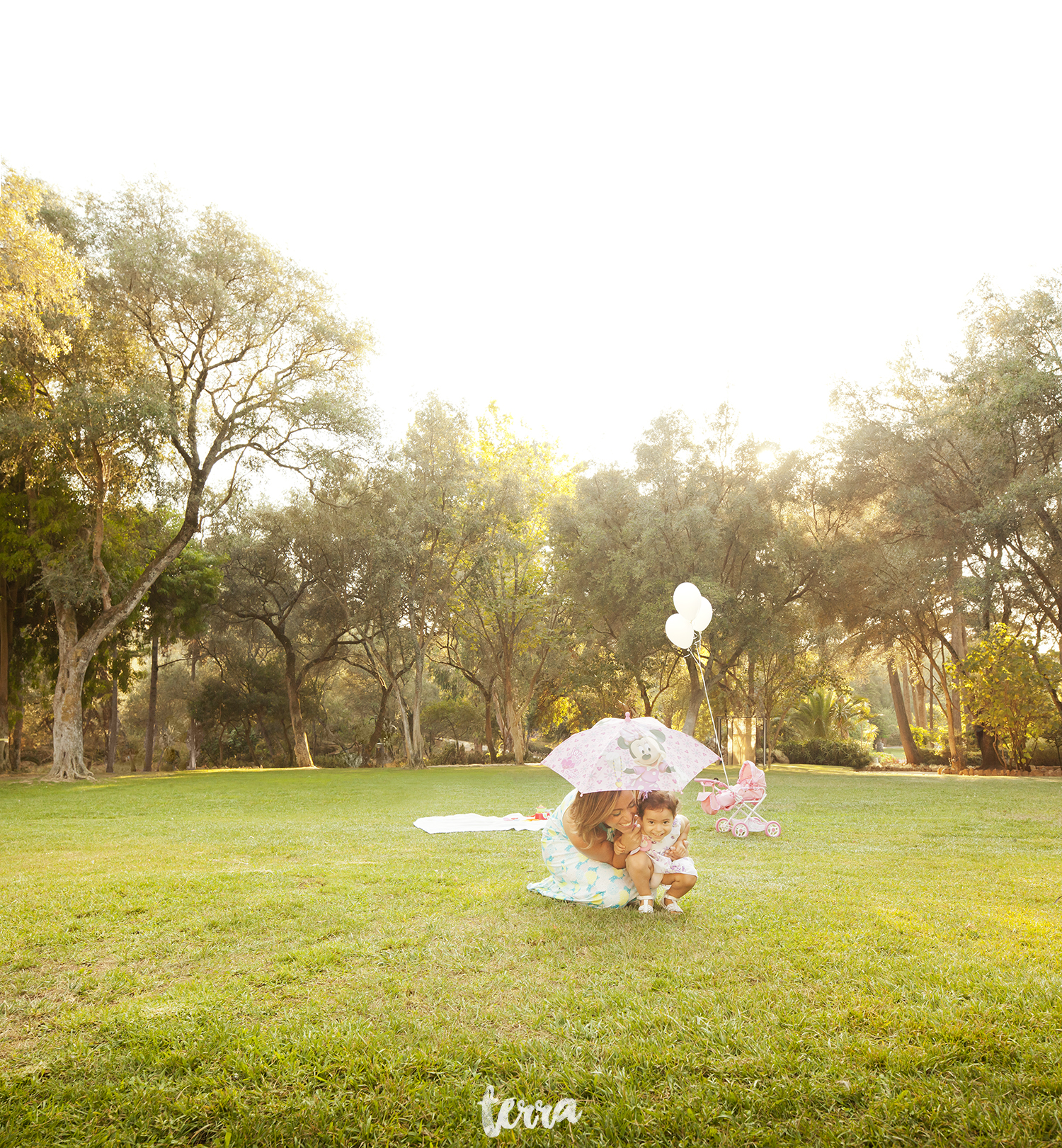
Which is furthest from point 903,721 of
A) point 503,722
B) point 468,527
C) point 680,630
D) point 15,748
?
point 15,748

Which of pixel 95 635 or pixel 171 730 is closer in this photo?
pixel 95 635

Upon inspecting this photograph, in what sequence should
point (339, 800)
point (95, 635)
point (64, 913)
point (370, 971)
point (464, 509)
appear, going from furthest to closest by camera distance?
point (464, 509) → point (95, 635) → point (339, 800) → point (64, 913) → point (370, 971)

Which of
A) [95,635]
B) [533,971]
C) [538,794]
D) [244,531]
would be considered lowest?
[538,794]

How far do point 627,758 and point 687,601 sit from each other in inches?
292

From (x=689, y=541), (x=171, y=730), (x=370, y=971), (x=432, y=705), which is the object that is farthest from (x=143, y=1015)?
(x=171, y=730)

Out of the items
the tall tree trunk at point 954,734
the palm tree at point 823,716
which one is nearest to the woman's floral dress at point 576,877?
the tall tree trunk at point 954,734

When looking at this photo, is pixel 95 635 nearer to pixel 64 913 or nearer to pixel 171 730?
pixel 64 913

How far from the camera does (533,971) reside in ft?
12.0

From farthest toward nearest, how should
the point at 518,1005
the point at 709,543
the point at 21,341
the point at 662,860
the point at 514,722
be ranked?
the point at 514,722 < the point at 709,543 < the point at 21,341 < the point at 662,860 < the point at 518,1005

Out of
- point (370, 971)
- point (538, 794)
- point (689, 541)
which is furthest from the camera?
point (689, 541)

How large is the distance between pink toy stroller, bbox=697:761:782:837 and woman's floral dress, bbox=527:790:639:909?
4.30 m

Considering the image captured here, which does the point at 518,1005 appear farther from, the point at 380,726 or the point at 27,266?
the point at 380,726

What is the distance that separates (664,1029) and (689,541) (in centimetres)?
1967

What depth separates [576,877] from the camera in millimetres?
5055
